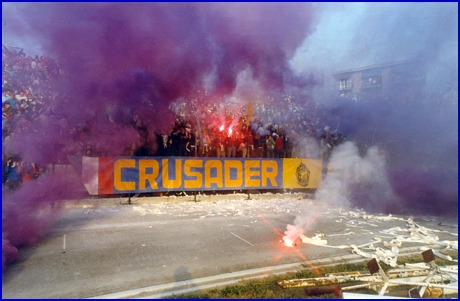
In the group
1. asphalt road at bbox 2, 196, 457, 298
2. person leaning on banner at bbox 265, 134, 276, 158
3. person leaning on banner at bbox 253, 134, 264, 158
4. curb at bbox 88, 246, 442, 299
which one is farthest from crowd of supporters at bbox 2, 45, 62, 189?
person leaning on banner at bbox 265, 134, 276, 158

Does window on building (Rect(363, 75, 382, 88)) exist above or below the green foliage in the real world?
above

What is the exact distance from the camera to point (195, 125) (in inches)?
458

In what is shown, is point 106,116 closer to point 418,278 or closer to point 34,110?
point 34,110

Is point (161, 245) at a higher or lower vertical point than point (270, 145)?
lower

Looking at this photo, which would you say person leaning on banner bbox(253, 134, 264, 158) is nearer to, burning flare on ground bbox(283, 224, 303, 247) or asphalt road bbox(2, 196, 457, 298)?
asphalt road bbox(2, 196, 457, 298)

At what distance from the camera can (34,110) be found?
8.95 meters

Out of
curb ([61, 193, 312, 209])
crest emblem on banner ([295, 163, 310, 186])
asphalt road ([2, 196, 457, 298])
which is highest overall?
crest emblem on banner ([295, 163, 310, 186])

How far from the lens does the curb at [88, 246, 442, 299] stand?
13.0ft

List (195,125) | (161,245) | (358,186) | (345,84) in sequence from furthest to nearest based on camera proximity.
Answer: (345,84), (358,186), (195,125), (161,245)

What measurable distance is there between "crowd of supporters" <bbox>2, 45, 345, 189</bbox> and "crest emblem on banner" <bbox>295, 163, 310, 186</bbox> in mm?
603

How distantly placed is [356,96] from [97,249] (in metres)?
16.3

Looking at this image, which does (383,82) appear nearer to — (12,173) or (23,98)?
(23,98)

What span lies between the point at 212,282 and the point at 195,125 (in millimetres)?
7875

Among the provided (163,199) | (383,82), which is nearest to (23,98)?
(163,199)
